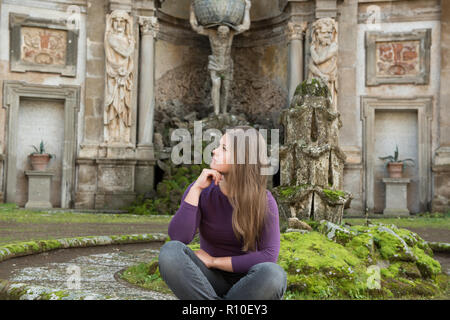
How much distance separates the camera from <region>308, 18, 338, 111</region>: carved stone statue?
1259 centimetres

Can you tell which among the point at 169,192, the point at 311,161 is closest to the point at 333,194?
the point at 311,161

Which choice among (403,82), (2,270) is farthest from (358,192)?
(2,270)

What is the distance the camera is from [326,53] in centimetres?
1259

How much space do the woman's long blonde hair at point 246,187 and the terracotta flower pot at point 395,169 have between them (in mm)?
10861

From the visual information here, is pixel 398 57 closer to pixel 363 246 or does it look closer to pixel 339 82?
pixel 339 82

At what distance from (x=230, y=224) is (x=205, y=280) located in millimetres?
303

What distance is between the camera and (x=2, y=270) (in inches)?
166

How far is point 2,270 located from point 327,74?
9.79 metres

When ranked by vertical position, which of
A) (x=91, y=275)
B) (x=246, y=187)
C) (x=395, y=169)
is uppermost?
(x=395, y=169)

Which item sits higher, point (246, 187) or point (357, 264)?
point (246, 187)

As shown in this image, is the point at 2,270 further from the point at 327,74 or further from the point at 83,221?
the point at 327,74

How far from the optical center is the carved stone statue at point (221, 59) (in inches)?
520

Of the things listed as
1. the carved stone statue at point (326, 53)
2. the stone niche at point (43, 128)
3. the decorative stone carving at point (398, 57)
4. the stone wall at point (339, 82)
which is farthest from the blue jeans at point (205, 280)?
the decorative stone carving at point (398, 57)
